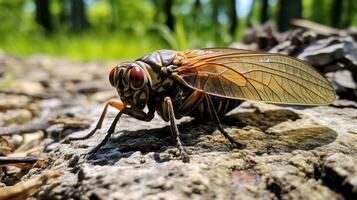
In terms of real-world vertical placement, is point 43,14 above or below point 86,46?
above

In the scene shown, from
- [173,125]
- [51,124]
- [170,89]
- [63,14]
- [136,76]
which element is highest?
[63,14]

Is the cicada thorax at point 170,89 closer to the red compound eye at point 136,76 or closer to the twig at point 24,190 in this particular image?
the red compound eye at point 136,76

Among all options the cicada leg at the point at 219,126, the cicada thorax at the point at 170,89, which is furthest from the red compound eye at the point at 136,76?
the cicada leg at the point at 219,126

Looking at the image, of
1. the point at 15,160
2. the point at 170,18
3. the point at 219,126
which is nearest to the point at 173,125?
the point at 219,126

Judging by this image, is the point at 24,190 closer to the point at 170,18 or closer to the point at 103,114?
the point at 103,114

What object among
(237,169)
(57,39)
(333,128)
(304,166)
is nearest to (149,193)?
(237,169)

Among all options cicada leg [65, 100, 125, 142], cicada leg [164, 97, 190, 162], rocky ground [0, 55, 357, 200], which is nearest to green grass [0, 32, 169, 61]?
rocky ground [0, 55, 357, 200]
